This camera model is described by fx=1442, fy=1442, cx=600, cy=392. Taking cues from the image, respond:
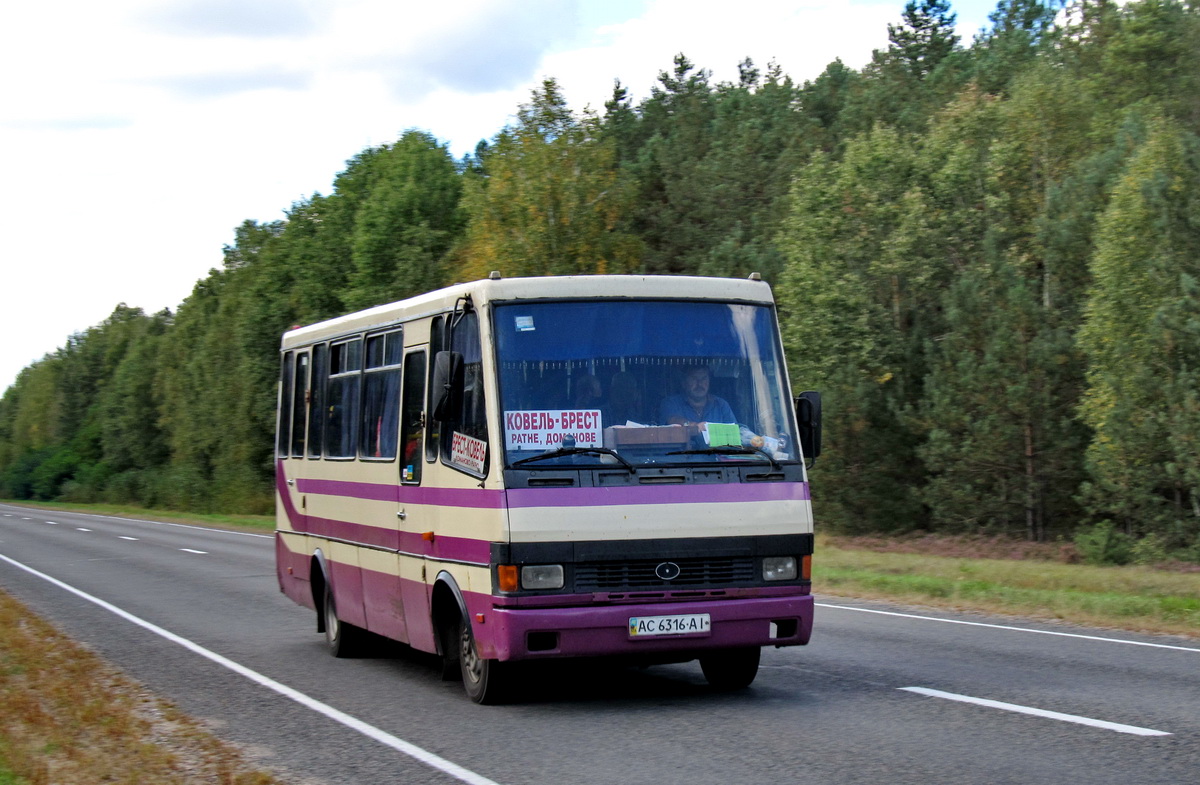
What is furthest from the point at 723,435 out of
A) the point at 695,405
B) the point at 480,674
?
the point at 480,674

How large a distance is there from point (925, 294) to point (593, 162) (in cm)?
1108

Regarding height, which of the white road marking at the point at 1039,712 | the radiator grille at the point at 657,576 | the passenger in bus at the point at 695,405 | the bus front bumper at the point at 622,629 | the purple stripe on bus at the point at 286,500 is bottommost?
the white road marking at the point at 1039,712

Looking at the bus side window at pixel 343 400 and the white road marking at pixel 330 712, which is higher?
the bus side window at pixel 343 400

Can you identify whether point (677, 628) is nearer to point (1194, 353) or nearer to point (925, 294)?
point (1194, 353)

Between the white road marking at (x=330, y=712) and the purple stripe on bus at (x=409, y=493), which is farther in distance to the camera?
the purple stripe on bus at (x=409, y=493)

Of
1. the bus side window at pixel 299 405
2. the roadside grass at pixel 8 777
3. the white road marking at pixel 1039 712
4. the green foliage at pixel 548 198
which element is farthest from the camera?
the green foliage at pixel 548 198

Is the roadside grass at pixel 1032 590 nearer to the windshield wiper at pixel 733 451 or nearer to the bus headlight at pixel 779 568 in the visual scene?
the bus headlight at pixel 779 568

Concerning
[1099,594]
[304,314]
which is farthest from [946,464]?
[304,314]

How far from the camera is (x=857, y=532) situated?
1622 inches

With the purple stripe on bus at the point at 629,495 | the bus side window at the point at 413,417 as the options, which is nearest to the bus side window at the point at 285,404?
the bus side window at the point at 413,417

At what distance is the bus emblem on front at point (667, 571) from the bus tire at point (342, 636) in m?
4.37

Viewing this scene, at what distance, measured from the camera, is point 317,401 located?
13391 millimetres

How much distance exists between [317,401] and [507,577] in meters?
5.19

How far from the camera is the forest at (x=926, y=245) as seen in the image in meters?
33.8
